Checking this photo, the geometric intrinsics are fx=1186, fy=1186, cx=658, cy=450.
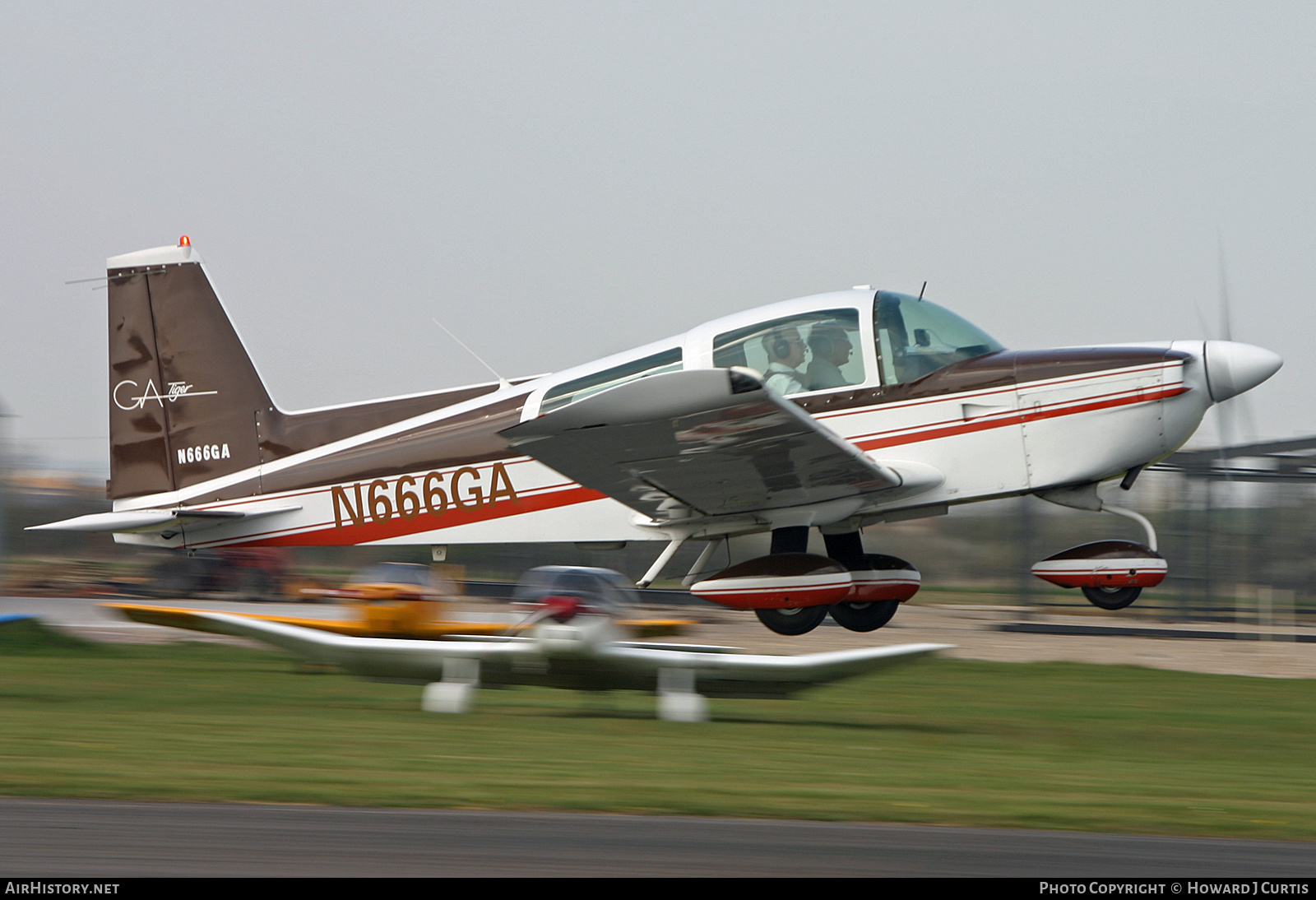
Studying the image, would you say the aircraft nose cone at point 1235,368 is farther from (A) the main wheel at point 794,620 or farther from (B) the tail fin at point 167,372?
(B) the tail fin at point 167,372

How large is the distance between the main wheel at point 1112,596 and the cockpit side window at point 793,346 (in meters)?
2.43

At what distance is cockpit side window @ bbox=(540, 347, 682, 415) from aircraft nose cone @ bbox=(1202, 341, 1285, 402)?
12.6 ft

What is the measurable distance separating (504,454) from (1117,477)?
475cm

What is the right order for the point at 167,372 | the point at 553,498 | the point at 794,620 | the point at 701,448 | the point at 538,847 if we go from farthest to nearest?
1. the point at 167,372
2. the point at 553,498
3. the point at 794,620
4. the point at 701,448
5. the point at 538,847

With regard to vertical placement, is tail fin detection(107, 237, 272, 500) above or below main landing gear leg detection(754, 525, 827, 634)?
above

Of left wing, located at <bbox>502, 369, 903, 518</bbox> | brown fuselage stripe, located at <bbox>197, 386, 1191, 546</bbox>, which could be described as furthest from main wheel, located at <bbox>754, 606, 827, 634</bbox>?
brown fuselage stripe, located at <bbox>197, 386, 1191, 546</bbox>

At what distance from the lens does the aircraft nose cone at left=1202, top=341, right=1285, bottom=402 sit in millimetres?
8500

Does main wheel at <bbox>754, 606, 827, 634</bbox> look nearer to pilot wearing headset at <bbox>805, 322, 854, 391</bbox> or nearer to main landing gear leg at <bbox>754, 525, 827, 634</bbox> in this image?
main landing gear leg at <bbox>754, 525, 827, 634</bbox>

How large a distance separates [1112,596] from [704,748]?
12.9 ft

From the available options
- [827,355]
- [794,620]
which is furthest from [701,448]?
[794,620]

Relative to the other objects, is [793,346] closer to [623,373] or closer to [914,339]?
[914,339]

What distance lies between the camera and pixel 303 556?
21016mm

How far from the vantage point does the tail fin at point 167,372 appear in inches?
437

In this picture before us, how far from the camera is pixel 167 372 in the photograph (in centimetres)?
1135
